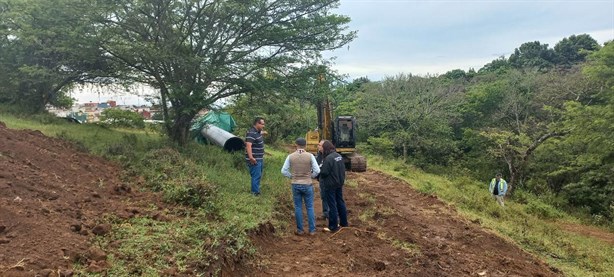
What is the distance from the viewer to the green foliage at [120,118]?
20.1 m

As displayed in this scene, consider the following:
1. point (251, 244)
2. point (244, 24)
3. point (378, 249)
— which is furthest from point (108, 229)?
point (244, 24)

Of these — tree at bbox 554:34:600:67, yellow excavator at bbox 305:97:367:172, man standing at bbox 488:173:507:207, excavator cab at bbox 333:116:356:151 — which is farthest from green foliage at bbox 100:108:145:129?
tree at bbox 554:34:600:67

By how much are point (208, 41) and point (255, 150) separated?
244 inches

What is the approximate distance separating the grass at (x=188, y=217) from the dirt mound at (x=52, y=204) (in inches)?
9.5

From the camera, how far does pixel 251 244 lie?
604 centimetres

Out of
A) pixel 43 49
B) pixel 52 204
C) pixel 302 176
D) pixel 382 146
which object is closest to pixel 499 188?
pixel 302 176

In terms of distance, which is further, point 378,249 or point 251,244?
point 378,249

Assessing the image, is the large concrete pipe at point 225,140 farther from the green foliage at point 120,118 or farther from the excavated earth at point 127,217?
the excavated earth at point 127,217

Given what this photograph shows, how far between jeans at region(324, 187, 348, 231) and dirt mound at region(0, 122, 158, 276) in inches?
116

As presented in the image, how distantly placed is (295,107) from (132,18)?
594cm

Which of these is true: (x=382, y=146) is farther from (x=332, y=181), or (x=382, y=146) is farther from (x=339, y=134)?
(x=332, y=181)

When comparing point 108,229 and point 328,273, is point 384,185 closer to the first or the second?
point 328,273

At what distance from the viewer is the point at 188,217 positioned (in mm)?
6465

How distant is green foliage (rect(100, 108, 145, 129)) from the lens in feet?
65.9
